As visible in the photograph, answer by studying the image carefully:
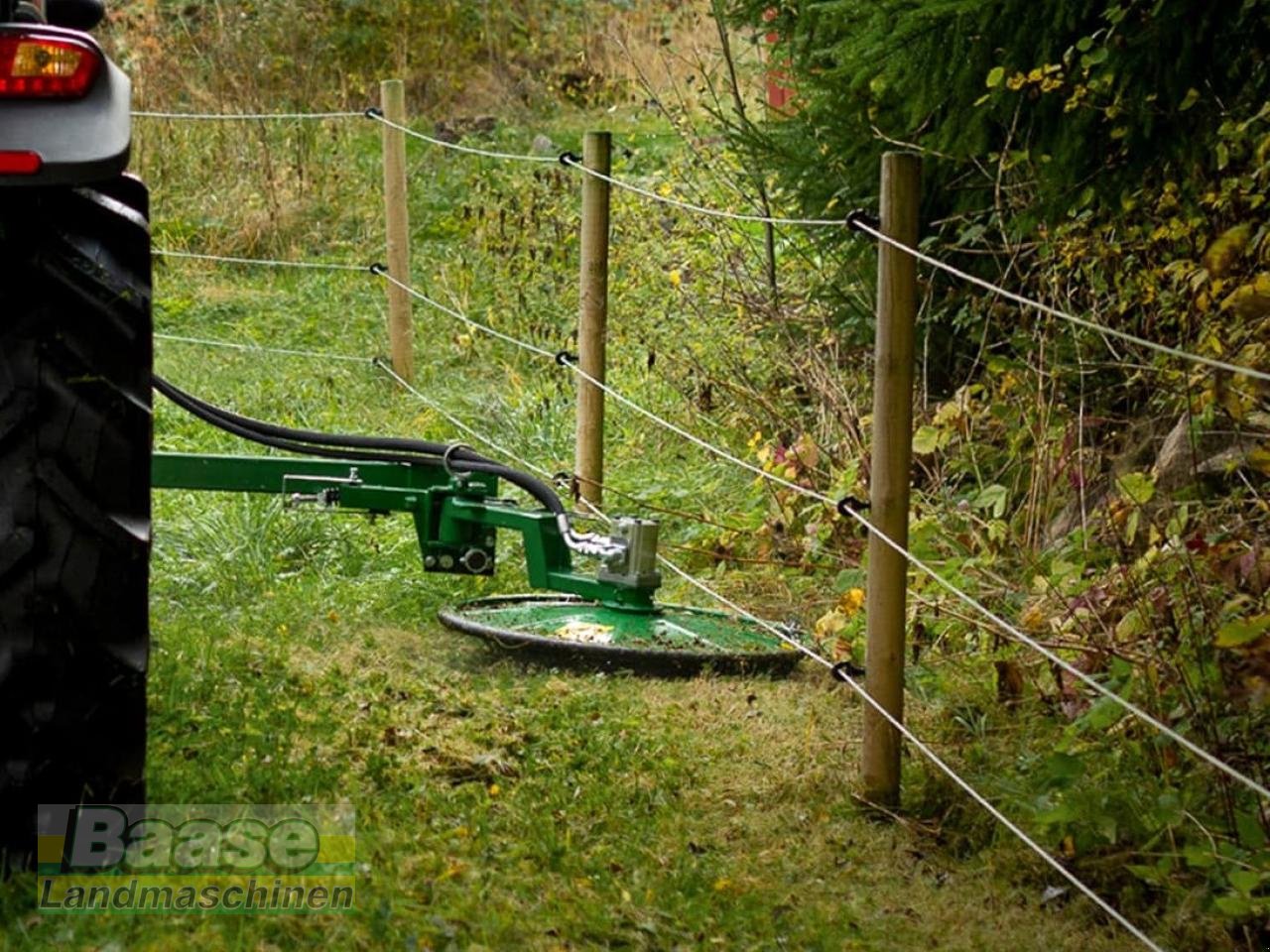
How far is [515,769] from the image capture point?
14.2 feet

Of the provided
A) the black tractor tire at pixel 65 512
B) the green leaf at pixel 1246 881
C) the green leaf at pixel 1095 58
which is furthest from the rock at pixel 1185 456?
the black tractor tire at pixel 65 512

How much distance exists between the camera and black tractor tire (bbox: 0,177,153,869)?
337 centimetres

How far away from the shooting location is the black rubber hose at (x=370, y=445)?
215 inches

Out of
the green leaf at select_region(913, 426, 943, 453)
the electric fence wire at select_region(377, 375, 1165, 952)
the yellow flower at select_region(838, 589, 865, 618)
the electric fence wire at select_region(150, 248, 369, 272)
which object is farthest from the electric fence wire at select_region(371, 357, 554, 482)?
the yellow flower at select_region(838, 589, 865, 618)

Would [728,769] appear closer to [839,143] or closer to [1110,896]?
[1110,896]

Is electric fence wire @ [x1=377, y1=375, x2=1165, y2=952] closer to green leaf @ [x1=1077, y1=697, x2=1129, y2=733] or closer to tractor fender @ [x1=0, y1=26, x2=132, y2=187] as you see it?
green leaf @ [x1=1077, y1=697, x2=1129, y2=733]

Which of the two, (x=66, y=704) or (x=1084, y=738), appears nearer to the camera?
(x=66, y=704)

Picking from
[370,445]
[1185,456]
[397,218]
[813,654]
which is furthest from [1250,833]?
[397,218]

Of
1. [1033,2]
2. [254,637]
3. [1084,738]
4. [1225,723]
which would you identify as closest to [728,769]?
[1084,738]

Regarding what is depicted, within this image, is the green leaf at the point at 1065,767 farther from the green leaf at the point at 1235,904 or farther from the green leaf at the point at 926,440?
the green leaf at the point at 926,440

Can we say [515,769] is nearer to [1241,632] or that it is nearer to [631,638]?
[631,638]

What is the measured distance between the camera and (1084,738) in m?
4.46

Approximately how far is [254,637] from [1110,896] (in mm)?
2368

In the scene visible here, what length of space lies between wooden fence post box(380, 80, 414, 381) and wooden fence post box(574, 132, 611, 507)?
234 cm
